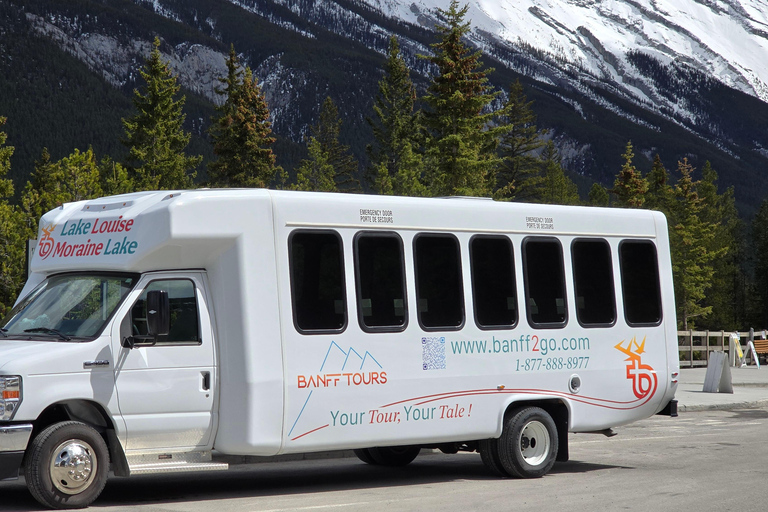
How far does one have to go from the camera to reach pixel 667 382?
12.5 meters

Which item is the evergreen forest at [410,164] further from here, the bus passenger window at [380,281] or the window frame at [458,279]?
the bus passenger window at [380,281]

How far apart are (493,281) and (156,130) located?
50.0m

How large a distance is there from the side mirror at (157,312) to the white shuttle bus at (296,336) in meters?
0.01

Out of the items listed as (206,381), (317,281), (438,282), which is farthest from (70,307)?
(438,282)

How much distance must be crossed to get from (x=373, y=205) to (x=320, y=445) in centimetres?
240

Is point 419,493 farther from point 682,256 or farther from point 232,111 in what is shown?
point 682,256

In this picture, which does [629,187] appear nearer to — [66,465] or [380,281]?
[380,281]

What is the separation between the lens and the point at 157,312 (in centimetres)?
898

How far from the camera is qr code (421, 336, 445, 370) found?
34.5 ft

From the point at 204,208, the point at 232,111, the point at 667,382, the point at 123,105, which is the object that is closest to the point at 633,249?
the point at 667,382

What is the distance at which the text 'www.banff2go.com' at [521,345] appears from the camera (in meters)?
10.8

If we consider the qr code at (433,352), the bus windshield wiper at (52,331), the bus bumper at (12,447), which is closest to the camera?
the bus bumper at (12,447)

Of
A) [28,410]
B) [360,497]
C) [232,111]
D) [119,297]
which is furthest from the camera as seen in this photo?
[232,111]

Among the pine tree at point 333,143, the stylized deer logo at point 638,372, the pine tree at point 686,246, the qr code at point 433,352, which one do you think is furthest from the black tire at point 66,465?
the pine tree at point 333,143
